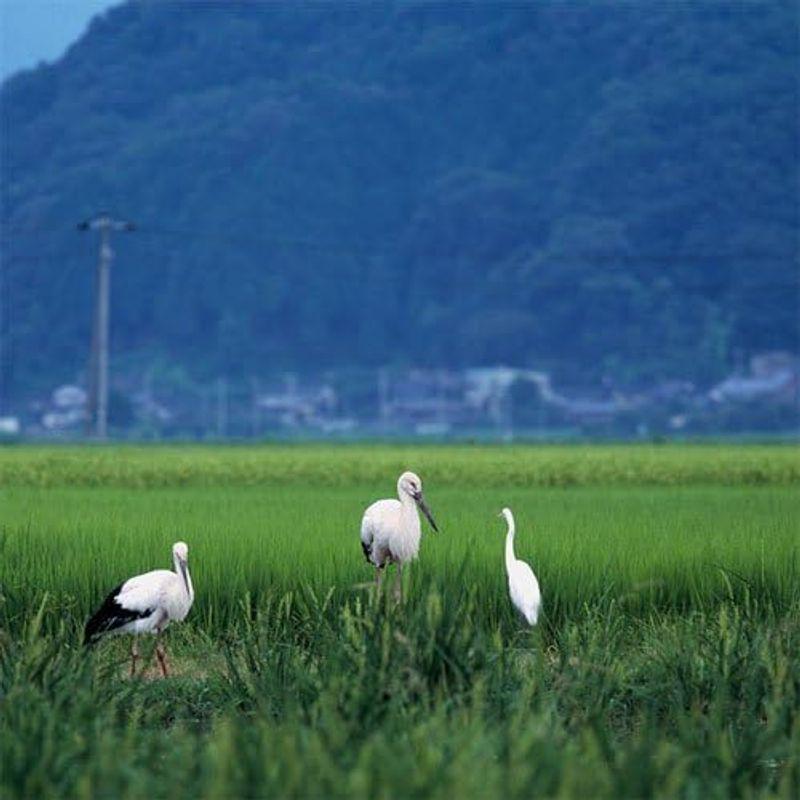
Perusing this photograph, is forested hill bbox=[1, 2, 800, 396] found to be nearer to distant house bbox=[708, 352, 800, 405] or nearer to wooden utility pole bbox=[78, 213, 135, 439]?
distant house bbox=[708, 352, 800, 405]

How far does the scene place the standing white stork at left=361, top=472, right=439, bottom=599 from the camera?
11398 mm

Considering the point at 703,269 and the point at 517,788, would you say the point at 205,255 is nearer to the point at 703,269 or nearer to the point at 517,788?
the point at 703,269

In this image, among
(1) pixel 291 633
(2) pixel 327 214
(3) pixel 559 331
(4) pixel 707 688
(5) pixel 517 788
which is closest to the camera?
(5) pixel 517 788

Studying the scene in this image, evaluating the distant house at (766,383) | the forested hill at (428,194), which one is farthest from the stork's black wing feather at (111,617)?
the forested hill at (428,194)

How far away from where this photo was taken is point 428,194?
163750 millimetres

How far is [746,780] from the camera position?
6.66 m

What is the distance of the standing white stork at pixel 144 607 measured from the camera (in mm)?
9609

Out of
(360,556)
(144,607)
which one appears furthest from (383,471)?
(144,607)

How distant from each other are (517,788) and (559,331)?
448 ft

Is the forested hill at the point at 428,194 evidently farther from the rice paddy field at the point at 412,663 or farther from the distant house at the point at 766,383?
the rice paddy field at the point at 412,663

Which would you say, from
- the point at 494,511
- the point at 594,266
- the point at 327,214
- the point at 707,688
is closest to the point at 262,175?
the point at 327,214

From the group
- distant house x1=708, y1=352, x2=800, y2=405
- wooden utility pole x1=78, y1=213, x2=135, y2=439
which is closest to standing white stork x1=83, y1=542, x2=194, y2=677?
wooden utility pole x1=78, y1=213, x2=135, y2=439

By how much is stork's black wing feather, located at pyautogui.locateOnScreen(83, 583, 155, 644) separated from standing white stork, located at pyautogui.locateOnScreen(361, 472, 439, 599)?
2.04 meters

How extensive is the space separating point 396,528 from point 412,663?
3.99 m
